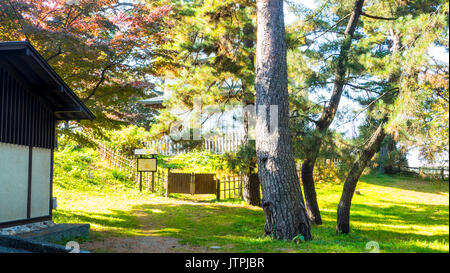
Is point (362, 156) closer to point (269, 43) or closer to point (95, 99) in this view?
point (269, 43)

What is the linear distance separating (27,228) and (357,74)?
869 centimetres

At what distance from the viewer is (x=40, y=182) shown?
7691 mm

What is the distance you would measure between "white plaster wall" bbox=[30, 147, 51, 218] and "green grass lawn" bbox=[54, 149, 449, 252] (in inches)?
49.4

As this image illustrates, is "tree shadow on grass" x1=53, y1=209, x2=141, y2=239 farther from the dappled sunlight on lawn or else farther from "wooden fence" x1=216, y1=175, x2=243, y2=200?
"wooden fence" x1=216, y1=175, x2=243, y2=200

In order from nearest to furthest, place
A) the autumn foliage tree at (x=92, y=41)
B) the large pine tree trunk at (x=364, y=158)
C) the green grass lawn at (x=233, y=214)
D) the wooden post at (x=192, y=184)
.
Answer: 1. the green grass lawn at (x=233, y=214)
2. the autumn foliage tree at (x=92, y=41)
3. the large pine tree trunk at (x=364, y=158)
4. the wooden post at (x=192, y=184)

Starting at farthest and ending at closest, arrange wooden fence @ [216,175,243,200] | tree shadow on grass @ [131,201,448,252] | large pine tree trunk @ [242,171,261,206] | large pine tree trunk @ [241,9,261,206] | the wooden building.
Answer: wooden fence @ [216,175,243,200], large pine tree trunk @ [242,171,261,206], large pine tree trunk @ [241,9,261,206], the wooden building, tree shadow on grass @ [131,201,448,252]

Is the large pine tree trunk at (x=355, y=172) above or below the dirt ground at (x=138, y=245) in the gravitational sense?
above

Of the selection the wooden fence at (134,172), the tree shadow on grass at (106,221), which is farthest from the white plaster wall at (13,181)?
the wooden fence at (134,172)

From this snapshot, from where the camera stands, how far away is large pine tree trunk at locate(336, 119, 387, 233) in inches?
363

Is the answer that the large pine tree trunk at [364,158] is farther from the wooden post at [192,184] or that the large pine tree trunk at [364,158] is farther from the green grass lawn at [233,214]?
the wooden post at [192,184]

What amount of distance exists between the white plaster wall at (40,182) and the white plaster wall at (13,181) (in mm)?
254

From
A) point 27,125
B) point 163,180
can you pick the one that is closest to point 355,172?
point 27,125

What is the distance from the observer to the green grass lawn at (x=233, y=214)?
753cm

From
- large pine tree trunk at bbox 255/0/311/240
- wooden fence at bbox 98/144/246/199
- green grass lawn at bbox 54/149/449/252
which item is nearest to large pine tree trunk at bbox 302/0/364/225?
green grass lawn at bbox 54/149/449/252
